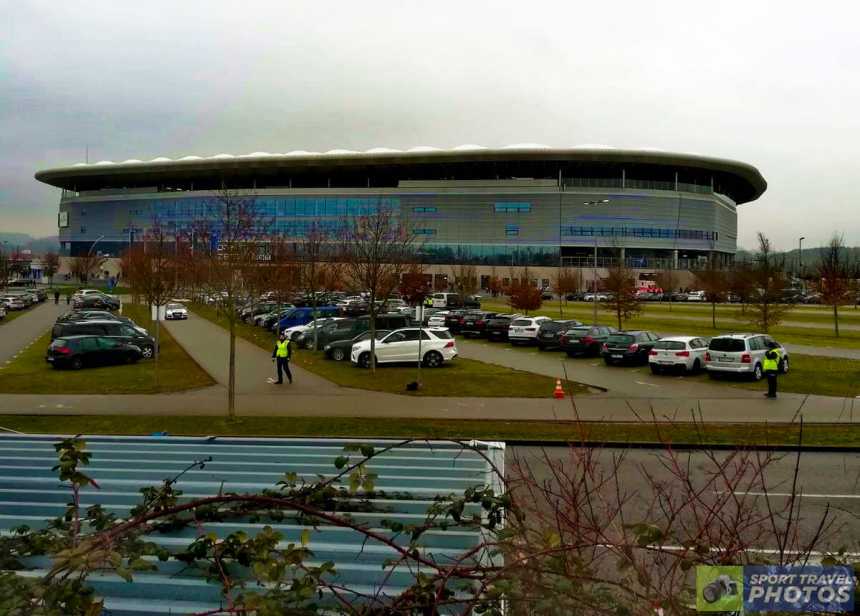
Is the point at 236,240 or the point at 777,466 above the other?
the point at 236,240

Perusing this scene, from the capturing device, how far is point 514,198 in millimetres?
101688

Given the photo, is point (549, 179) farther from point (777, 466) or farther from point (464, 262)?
point (777, 466)

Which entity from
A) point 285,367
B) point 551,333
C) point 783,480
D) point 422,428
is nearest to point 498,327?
point 551,333

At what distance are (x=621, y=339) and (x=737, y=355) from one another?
203 inches

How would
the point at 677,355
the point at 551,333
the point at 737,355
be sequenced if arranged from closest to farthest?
the point at 737,355 → the point at 677,355 → the point at 551,333

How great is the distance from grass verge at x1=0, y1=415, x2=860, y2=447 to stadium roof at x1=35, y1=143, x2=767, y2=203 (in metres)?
84.6

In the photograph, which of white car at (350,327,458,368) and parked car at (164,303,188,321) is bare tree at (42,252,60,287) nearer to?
parked car at (164,303,188,321)

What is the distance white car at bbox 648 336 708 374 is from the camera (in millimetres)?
24859

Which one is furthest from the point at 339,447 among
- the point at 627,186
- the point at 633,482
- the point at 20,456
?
the point at 627,186

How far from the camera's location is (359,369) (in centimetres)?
2617

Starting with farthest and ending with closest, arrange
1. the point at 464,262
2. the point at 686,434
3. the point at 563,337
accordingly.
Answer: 1. the point at 464,262
2. the point at 563,337
3. the point at 686,434

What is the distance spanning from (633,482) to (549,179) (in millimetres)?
93516

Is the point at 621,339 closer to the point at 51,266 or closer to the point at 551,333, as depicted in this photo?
the point at 551,333

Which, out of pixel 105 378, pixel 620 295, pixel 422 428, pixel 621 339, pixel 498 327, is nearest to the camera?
pixel 422 428
